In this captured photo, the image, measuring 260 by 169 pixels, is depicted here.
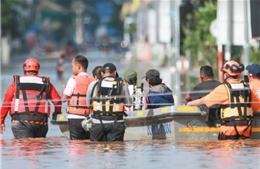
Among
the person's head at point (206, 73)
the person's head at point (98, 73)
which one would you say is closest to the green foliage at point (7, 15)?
the person's head at point (98, 73)

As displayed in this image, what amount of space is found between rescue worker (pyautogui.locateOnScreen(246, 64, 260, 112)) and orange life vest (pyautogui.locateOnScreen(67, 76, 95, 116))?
246 cm

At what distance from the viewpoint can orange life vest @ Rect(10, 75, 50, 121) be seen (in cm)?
1703

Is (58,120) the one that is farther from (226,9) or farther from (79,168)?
(226,9)

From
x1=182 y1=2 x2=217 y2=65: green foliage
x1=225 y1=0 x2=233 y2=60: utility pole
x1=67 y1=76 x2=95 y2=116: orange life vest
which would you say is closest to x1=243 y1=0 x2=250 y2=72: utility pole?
x1=225 y1=0 x2=233 y2=60: utility pole

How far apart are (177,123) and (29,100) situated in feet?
7.48

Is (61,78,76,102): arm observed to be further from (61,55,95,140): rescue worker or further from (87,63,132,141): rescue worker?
(87,63,132,141): rescue worker

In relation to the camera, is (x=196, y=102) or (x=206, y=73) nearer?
(x=196, y=102)

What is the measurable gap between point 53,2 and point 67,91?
536 ft

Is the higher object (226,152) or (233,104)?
(233,104)

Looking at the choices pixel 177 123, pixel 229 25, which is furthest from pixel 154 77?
pixel 229 25

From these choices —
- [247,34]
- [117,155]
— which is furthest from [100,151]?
[247,34]

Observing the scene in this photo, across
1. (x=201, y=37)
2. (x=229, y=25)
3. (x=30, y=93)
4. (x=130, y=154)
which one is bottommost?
(x=130, y=154)

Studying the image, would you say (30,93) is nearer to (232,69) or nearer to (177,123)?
(177,123)

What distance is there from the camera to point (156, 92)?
700 inches
